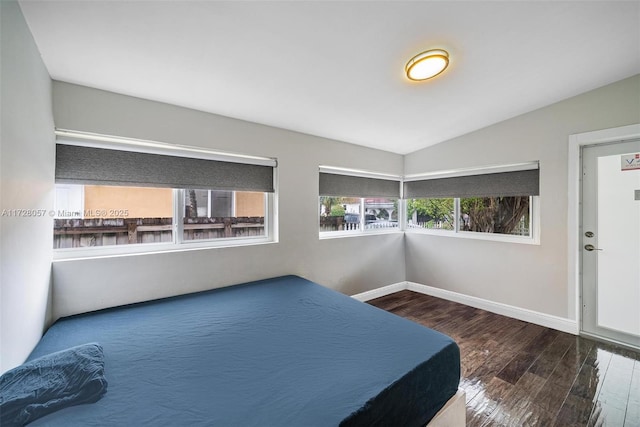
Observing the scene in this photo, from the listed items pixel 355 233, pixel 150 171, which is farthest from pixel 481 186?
pixel 150 171

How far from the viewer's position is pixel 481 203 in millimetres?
3535

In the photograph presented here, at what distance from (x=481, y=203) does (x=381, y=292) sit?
1.86m

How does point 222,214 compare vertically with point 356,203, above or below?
below

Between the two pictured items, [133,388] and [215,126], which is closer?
[133,388]

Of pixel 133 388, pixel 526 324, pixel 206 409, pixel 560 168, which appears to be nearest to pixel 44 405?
pixel 133 388

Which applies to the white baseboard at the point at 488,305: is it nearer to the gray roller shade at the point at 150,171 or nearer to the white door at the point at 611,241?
the white door at the point at 611,241

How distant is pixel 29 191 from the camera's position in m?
1.43

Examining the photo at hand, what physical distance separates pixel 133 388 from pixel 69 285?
4.14 feet

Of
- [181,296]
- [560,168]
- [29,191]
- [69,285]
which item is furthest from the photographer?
[560,168]

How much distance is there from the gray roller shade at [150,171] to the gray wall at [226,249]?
16 cm

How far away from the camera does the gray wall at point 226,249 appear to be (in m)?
1.94

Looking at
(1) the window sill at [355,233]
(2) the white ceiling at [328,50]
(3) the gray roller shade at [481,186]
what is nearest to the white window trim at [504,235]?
(3) the gray roller shade at [481,186]

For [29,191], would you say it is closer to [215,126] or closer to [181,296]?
[181,296]

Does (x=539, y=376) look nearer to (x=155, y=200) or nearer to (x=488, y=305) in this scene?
(x=488, y=305)
